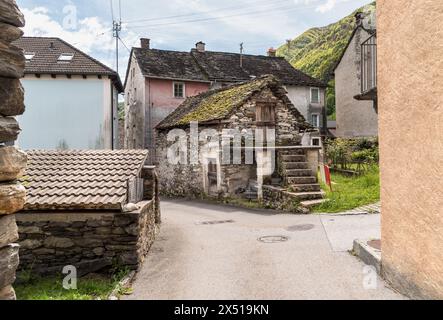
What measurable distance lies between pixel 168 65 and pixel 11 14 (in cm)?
2498

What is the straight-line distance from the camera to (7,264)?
284 cm

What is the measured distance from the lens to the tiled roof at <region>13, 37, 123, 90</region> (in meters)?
20.4

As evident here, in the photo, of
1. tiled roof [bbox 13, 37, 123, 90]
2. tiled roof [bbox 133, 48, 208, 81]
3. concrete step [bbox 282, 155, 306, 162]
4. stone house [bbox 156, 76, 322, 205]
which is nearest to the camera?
concrete step [bbox 282, 155, 306, 162]

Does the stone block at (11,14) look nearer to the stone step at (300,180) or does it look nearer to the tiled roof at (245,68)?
the stone step at (300,180)

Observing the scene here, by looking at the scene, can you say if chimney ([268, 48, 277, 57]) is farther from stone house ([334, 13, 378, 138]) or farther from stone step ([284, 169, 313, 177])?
stone step ([284, 169, 313, 177])

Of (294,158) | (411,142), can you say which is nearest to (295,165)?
(294,158)

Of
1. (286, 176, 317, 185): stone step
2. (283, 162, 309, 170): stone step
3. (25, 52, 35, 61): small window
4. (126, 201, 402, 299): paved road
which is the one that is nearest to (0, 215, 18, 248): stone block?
(126, 201, 402, 299): paved road

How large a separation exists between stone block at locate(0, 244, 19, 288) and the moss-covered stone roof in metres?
13.4

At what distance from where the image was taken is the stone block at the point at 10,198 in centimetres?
280

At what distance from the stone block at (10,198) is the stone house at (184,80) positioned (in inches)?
886

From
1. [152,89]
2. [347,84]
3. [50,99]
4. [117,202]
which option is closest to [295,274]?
[117,202]

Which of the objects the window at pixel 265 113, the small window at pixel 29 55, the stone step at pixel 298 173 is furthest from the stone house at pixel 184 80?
the stone step at pixel 298 173
